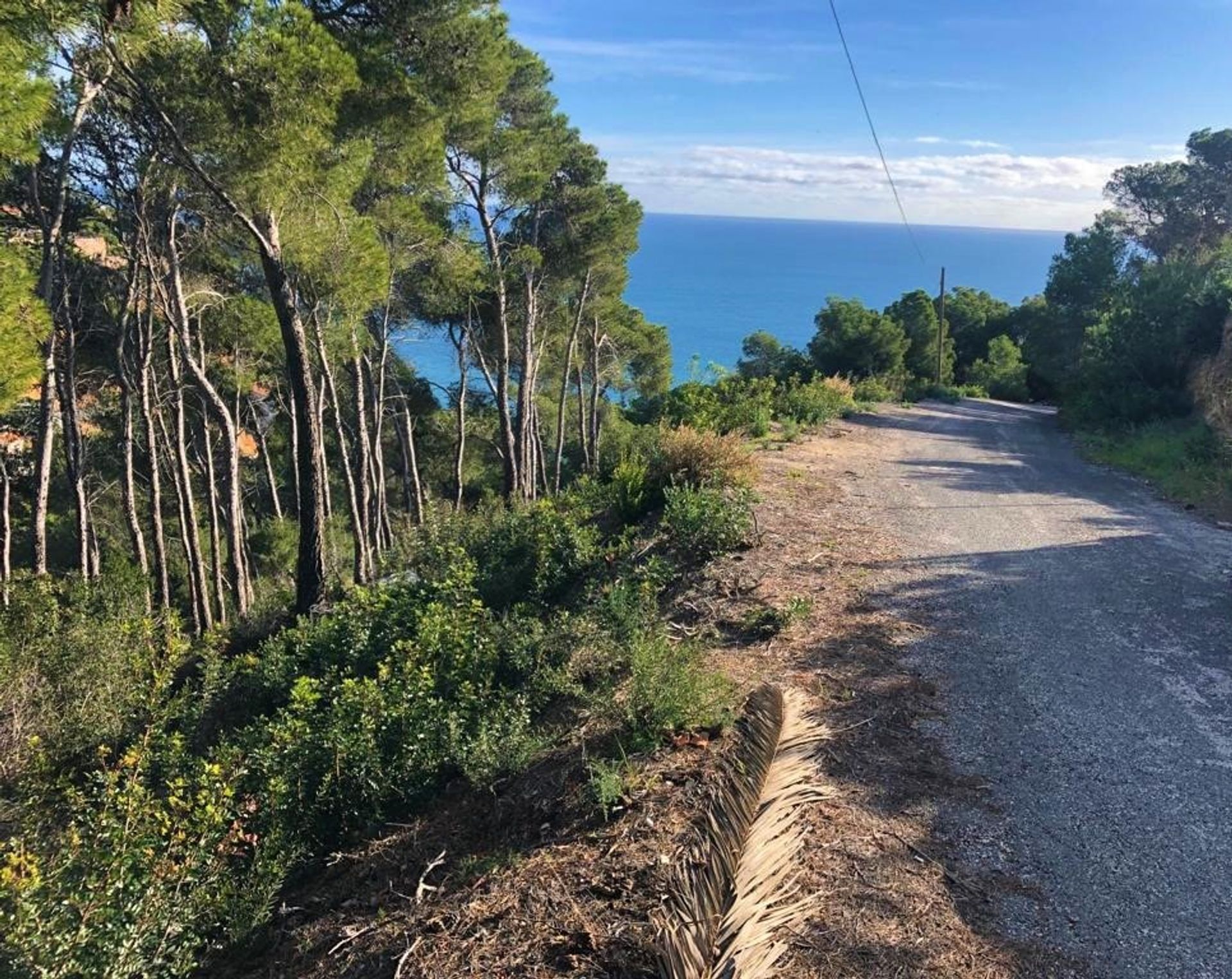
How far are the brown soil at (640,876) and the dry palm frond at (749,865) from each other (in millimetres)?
165

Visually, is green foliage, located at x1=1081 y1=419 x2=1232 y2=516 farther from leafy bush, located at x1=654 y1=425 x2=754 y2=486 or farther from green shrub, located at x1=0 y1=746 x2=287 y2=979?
green shrub, located at x1=0 y1=746 x2=287 y2=979

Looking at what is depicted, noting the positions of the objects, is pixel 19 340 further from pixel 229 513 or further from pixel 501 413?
pixel 501 413

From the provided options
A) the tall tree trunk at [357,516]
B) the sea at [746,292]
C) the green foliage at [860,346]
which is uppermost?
the sea at [746,292]

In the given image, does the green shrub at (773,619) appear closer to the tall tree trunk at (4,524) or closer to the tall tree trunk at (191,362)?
the tall tree trunk at (191,362)

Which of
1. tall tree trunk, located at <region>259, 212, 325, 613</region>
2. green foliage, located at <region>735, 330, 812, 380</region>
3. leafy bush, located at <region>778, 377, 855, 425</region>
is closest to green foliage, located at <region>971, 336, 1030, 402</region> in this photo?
green foliage, located at <region>735, 330, 812, 380</region>

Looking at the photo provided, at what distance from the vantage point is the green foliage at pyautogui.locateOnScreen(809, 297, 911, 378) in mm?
31406

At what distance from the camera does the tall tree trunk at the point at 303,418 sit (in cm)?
897

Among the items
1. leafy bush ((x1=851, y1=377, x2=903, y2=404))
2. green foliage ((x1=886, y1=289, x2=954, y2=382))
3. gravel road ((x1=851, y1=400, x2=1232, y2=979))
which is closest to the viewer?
gravel road ((x1=851, y1=400, x2=1232, y2=979))

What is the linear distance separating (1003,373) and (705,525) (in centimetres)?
3664

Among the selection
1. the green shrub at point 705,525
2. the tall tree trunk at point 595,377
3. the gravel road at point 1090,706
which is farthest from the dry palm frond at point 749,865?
the tall tree trunk at point 595,377

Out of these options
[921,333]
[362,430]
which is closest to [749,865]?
[362,430]

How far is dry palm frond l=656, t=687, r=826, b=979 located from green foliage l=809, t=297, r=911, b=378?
29027 millimetres

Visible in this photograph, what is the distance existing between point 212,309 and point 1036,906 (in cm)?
1587

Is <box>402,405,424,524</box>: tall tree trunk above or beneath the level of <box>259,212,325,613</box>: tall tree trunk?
beneath
